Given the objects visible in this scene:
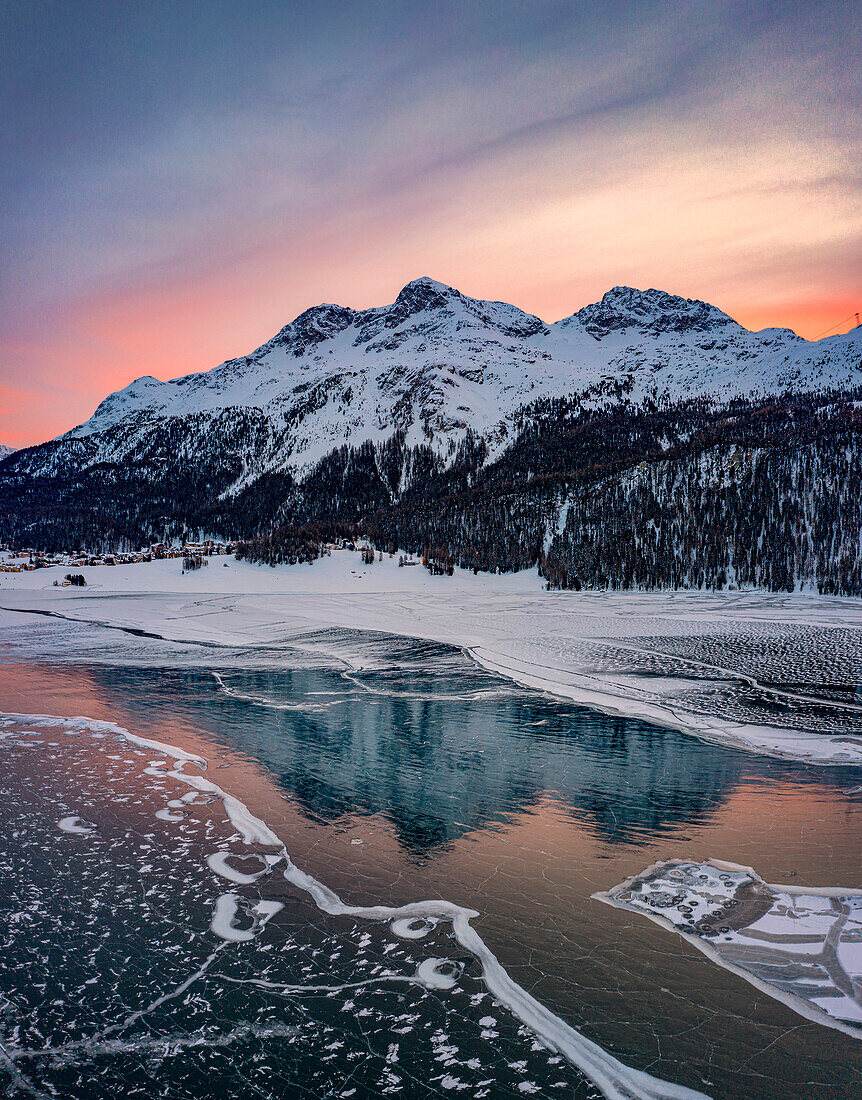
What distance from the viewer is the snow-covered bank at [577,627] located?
1309 cm

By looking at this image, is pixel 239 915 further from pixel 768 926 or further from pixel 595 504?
pixel 595 504

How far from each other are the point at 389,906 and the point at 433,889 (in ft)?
1.77

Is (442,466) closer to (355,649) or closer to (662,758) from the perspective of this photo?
(355,649)

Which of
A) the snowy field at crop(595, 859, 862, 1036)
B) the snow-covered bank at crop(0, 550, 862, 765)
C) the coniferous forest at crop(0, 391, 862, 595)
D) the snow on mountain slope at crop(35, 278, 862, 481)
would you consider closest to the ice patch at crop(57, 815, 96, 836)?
the snowy field at crop(595, 859, 862, 1036)

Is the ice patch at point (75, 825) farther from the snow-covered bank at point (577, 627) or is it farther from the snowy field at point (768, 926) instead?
the snow-covered bank at point (577, 627)

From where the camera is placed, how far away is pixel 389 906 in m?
6.20

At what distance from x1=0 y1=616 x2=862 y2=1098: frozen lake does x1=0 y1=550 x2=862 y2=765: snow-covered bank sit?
239 cm

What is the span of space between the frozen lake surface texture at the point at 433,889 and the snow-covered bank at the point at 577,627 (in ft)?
0.86

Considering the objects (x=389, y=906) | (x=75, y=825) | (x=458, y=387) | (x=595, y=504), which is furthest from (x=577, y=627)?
(x=458, y=387)

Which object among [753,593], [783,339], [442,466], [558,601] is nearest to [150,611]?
[558,601]

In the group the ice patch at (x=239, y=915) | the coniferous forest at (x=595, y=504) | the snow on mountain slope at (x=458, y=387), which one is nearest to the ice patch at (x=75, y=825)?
the ice patch at (x=239, y=915)

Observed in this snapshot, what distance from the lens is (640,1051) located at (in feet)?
14.3

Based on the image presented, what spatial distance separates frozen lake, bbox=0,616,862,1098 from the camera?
4309mm

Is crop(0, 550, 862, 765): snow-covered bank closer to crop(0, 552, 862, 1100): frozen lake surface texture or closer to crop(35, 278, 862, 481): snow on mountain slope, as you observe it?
crop(0, 552, 862, 1100): frozen lake surface texture
